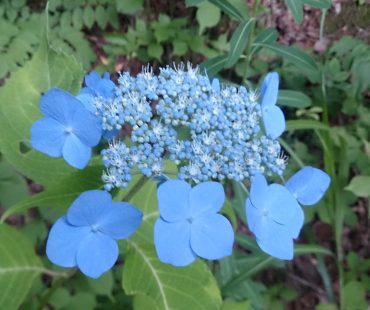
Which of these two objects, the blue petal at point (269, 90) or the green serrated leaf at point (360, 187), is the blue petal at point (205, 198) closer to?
the blue petal at point (269, 90)

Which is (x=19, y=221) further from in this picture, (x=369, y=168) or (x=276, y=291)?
(x=369, y=168)

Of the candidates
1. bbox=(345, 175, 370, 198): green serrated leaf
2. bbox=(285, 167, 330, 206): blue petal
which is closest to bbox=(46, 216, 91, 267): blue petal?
bbox=(285, 167, 330, 206): blue petal

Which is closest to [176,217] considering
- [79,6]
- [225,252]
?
[225,252]

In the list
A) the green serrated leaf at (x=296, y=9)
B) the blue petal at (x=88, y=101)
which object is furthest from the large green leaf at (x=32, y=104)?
the green serrated leaf at (x=296, y=9)

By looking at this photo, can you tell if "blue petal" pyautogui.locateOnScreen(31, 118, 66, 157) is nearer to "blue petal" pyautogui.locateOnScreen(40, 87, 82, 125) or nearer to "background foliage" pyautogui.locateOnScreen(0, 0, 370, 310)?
"blue petal" pyautogui.locateOnScreen(40, 87, 82, 125)

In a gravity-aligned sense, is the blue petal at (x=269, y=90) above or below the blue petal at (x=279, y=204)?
above

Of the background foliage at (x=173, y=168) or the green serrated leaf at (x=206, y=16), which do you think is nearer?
the background foliage at (x=173, y=168)

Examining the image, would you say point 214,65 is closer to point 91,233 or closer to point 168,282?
point 168,282

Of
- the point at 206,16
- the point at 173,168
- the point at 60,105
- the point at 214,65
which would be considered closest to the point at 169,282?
the point at 173,168
